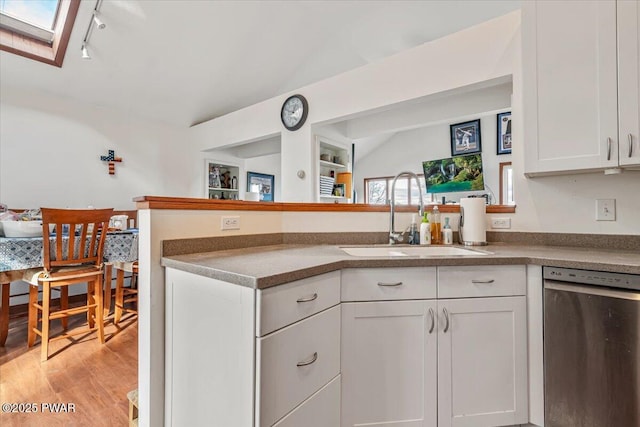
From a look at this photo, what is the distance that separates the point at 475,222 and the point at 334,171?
2.47 metres

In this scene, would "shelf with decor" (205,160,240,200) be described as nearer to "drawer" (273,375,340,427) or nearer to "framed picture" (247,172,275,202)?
"framed picture" (247,172,275,202)

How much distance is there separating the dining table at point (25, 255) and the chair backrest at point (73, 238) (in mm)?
82

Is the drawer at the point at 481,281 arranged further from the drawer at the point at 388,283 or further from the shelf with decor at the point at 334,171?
the shelf with decor at the point at 334,171

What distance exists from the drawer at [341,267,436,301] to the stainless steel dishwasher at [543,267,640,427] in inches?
19.8

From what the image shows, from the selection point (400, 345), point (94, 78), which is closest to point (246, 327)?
point (400, 345)

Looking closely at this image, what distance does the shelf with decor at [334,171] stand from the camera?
374cm

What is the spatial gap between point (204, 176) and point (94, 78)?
172 cm

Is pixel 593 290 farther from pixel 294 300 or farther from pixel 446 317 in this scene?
pixel 294 300

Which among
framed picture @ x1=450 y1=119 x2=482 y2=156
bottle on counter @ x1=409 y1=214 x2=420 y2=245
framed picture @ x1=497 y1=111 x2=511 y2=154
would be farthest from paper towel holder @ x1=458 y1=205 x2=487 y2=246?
framed picture @ x1=450 y1=119 x2=482 y2=156

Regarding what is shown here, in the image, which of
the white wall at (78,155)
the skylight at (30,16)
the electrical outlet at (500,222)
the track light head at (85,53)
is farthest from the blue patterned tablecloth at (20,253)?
the electrical outlet at (500,222)

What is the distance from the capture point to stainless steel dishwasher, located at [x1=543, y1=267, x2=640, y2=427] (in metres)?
1.14

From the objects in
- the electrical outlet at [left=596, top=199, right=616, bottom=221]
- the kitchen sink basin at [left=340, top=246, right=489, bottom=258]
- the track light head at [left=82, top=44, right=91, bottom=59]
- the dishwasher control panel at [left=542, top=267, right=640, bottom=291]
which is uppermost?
the track light head at [left=82, top=44, right=91, bottom=59]

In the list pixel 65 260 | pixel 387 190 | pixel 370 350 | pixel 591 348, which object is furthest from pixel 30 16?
pixel 387 190

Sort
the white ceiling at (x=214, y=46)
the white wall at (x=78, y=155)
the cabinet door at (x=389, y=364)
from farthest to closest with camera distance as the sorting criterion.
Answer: the white wall at (x=78, y=155) < the white ceiling at (x=214, y=46) < the cabinet door at (x=389, y=364)
